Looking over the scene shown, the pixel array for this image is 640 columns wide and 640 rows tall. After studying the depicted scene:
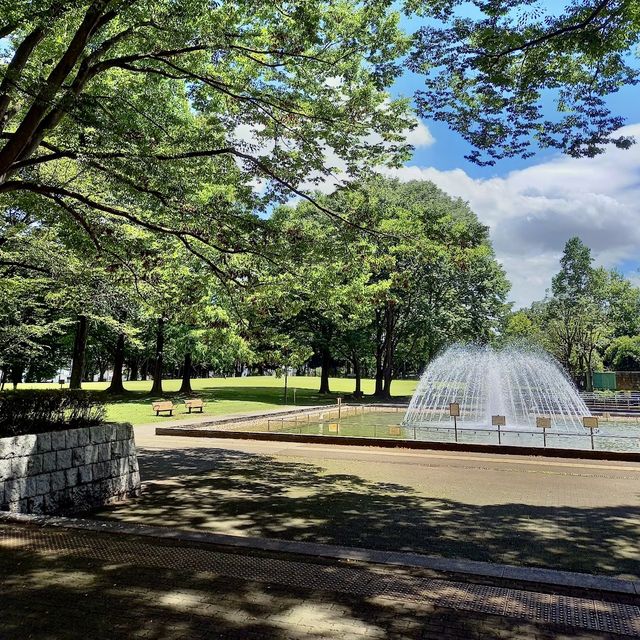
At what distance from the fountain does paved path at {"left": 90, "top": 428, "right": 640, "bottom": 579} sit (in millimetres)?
9715

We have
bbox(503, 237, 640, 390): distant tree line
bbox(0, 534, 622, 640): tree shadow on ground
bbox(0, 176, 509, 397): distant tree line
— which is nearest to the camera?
bbox(0, 534, 622, 640): tree shadow on ground

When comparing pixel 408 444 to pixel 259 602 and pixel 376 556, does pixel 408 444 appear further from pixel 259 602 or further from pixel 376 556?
pixel 259 602

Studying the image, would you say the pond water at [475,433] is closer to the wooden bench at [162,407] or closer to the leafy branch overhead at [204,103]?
the wooden bench at [162,407]

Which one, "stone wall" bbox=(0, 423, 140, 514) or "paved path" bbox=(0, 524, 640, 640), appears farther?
"stone wall" bbox=(0, 423, 140, 514)

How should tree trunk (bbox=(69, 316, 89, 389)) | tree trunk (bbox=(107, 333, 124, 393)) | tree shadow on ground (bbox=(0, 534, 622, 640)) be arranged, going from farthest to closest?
tree trunk (bbox=(107, 333, 124, 393)) → tree trunk (bbox=(69, 316, 89, 389)) → tree shadow on ground (bbox=(0, 534, 622, 640))

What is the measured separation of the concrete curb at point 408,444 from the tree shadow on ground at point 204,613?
10653 mm

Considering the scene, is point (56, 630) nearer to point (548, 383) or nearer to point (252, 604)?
point (252, 604)

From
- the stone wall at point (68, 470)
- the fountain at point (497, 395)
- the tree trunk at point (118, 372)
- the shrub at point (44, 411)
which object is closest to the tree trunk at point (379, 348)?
the fountain at point (497, 395)

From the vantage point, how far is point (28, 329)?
84.9 feet

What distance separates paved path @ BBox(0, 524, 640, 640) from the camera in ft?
12.6

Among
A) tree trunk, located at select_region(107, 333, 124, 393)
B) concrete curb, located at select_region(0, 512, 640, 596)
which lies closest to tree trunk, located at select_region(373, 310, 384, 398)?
tree trunk, located at select_region(107, 333, 124, 393)

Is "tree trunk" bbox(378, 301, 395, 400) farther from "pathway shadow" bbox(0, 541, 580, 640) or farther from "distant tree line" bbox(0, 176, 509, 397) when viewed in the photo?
"pathway shadow" bbox(0, 541, 580, 640)

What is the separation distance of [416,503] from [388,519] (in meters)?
1.29

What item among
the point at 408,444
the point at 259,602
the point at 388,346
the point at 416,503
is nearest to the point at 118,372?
the point at 388,346
